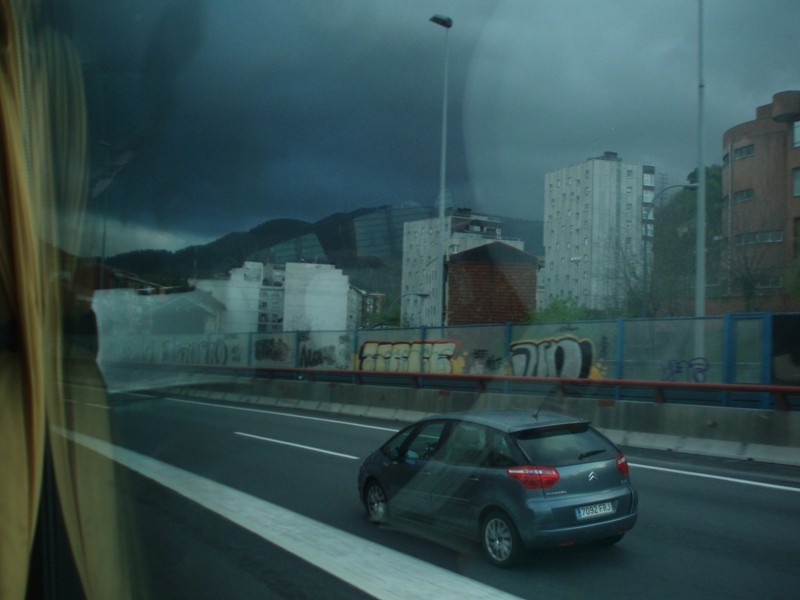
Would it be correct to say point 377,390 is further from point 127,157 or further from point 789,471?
point 127,157

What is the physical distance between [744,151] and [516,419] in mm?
15164

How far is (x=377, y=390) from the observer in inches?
529

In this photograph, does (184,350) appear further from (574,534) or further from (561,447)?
(574,534)

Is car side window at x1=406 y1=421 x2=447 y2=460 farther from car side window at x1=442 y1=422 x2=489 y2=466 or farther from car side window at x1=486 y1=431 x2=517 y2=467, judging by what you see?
car side window at x1=486 y1=431 x2=517 y2=467

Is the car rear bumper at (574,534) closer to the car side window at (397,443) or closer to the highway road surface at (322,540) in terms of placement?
the highway road surface at (322,540)

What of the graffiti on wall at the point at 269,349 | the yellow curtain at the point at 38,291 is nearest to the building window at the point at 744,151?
the graffiti on wall at the point at 269,349

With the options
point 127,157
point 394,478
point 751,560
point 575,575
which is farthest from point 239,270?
point 751,560

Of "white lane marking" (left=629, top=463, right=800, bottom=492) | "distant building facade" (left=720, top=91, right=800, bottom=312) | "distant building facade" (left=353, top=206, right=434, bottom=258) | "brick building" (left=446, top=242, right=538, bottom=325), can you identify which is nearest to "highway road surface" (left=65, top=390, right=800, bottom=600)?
"white lane marking" (left=629, top=463, right=800, bottom=492)

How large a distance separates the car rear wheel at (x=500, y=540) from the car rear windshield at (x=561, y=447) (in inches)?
20.9

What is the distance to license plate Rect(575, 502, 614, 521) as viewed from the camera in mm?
5863

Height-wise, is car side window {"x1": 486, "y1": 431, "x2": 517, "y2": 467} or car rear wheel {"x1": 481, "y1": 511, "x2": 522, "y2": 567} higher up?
car side window {"x1": 486, "y1": 431, "x2": 517, "y2": 467}

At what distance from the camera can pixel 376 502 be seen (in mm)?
6848

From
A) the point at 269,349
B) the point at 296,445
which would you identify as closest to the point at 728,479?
the point at 296,445

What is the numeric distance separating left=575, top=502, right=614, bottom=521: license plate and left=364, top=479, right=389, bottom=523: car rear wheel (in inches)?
65.7
